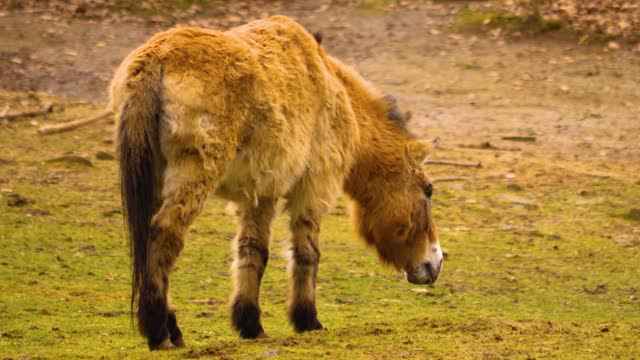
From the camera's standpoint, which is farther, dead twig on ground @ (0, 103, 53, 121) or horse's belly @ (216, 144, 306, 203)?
dead twig on ground @ (0, 103, 53, 121)

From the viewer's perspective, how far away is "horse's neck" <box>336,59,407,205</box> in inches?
320

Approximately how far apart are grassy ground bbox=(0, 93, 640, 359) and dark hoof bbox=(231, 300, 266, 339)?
93 millimetres

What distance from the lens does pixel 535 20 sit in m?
19.2

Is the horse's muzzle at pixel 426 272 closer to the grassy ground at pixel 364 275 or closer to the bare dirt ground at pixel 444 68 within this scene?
the grassy ground at pixel 364 275

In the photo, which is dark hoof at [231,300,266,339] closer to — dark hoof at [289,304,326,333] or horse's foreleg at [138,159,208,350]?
dark hoof at [289,304,326,333]

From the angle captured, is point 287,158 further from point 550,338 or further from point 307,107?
point 550,338

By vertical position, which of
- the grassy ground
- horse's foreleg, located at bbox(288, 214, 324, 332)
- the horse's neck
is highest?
the horse's neck

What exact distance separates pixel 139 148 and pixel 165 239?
1.71ft

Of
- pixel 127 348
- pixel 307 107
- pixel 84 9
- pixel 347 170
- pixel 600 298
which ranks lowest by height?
pixel 84 9

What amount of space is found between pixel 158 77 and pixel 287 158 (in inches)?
42.7

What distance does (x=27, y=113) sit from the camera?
1434 centimetres

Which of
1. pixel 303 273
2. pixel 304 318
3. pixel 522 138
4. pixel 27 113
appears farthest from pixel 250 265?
pixel 522 138

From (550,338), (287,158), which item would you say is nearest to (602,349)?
(550,338)

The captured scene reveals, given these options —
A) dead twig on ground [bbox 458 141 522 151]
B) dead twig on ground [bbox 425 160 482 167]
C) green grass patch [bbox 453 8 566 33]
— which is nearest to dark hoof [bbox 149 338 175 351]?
dead twig on ground [bbox 425 160 482 167]
